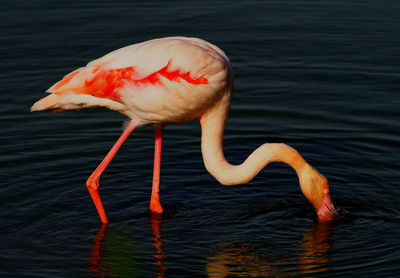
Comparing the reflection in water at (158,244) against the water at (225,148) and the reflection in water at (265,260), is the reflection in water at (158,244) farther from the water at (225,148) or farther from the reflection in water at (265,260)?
the reflection in water at (265,260)

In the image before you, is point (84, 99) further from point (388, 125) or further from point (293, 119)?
point (388, 125)

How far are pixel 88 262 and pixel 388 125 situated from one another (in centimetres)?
505

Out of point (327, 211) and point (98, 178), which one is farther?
point (98, 178)

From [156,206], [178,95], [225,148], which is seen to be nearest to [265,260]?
[156,206]

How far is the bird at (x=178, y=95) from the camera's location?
9.07m

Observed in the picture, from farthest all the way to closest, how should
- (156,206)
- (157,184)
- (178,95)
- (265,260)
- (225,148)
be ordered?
1. (225,148)
2. (157,184)
3. (156,206)
4. (178,95)
5. (265,260)

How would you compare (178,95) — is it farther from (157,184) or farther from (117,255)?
(117,255)

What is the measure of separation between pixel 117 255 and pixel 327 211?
89.7 inches

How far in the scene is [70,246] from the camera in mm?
8758

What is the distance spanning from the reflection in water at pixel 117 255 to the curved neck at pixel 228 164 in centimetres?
89

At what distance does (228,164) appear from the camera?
9453 mm

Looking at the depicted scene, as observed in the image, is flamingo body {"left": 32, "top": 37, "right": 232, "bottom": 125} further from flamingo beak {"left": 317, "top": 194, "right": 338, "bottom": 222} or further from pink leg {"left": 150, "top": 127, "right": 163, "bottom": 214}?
flamingo beak {"left": 317, "top": 194, "right": 338, "bottom": 222}

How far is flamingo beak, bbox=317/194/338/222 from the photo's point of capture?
928 cm

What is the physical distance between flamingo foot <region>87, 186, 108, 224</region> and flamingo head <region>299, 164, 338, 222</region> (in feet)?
7.01
